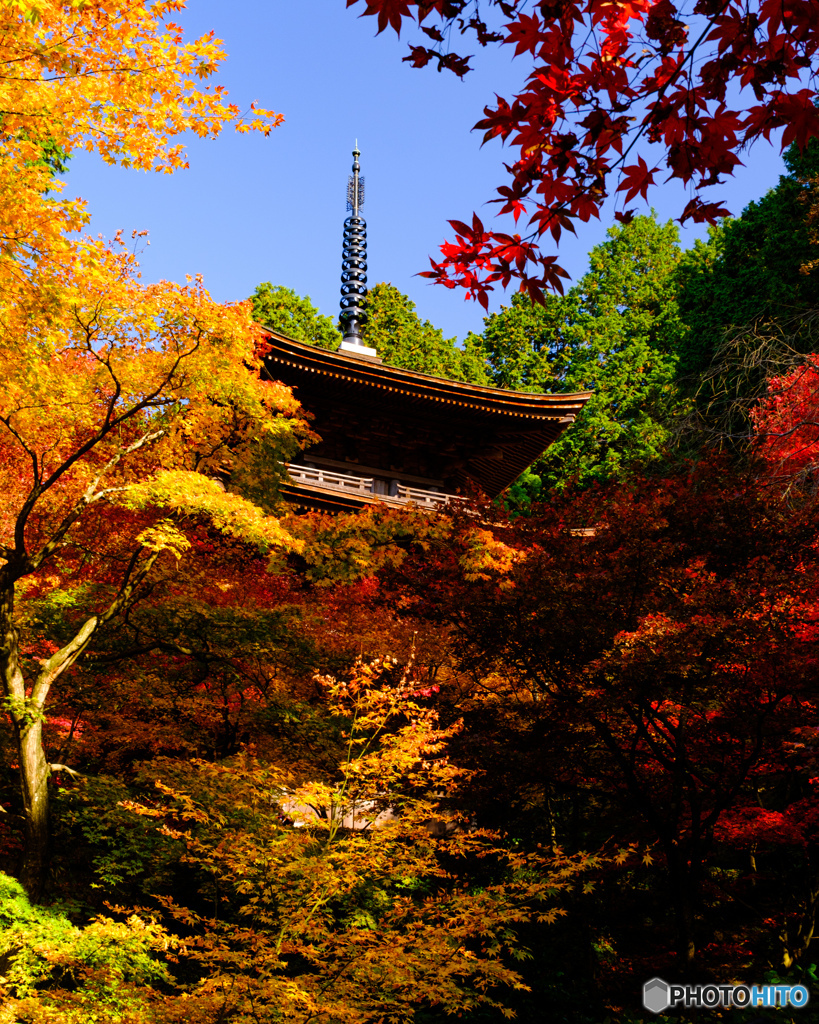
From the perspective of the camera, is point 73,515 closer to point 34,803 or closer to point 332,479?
point 34,803

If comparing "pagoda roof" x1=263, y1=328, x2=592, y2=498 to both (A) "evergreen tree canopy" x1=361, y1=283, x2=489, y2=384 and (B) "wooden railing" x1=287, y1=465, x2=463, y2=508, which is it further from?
(A) "evergreen tree canopy" x1=361, y1=283, x2=489, y2=384

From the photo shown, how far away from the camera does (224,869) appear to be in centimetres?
691

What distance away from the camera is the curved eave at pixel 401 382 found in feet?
49.0

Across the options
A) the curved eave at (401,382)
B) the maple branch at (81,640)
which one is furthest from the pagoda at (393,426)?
the maple branch at (81,640)

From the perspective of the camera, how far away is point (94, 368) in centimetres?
827

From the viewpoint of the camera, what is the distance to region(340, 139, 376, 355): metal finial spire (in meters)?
26.4

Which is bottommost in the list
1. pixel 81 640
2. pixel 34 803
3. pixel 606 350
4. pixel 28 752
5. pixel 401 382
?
pixel 34 803

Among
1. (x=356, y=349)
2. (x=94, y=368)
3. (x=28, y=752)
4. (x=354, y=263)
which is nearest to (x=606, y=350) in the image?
(x=354, y=263)

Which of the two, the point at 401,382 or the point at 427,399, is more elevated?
the point at 401,382

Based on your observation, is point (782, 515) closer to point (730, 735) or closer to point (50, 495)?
point (730, 735)

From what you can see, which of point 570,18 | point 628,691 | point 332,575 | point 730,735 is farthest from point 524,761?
point 570,18

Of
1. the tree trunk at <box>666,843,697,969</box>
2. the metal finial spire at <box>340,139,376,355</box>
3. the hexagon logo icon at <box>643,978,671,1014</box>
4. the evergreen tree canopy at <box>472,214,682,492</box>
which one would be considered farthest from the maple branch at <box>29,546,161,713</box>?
the evergreen tree canopy at <box>472,214,682,492</box>
